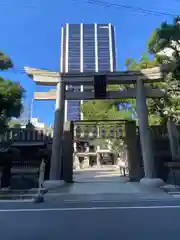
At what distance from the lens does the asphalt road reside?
182 inches

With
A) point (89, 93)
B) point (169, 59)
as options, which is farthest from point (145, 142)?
point (169, 59)

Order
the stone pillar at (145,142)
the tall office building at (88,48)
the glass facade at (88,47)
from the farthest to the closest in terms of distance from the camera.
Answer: the tall office building at (88,48) < the glass facade at (88,47) < the stone pillar at (145,142)

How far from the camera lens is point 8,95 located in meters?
12.1

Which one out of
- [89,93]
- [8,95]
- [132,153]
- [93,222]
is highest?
[89,93]

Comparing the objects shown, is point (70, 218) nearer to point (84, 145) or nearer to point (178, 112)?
point (178, 112)

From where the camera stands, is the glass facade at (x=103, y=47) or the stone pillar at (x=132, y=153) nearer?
the stone pillar at (x=132, y=153)

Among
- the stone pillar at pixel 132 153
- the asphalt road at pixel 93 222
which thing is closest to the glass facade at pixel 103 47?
the stone pillar at pixel 132 153

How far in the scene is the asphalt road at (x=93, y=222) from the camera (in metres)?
4.63

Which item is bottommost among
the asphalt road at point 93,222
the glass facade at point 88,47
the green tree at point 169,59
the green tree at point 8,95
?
the asphalt road at point 93,222

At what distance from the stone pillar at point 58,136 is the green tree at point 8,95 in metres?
2.50

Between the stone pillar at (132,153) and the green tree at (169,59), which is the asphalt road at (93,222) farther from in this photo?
the stone pillar at (132,153)

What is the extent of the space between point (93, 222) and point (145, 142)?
29.6ft

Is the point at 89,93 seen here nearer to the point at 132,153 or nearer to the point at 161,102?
the point at 132,153

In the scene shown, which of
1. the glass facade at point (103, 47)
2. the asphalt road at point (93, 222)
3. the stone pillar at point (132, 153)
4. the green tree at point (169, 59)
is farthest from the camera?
the glass facade at point (103, 47)
